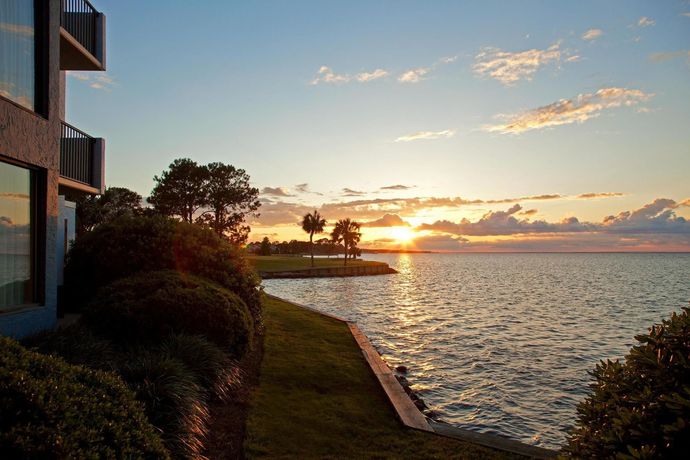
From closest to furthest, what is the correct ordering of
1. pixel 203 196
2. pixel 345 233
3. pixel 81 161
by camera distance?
1. pixel 81 161
2. pixel 203 196
3. pixel 345 233

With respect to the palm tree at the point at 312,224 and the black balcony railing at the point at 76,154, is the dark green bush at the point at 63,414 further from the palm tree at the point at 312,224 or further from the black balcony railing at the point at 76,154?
the palm tree at the point at 312,224

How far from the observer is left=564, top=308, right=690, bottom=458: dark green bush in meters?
3.22

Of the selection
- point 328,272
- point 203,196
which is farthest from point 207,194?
point 328,272

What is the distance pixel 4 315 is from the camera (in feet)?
29.6

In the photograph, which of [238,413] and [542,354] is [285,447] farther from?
[542,354]

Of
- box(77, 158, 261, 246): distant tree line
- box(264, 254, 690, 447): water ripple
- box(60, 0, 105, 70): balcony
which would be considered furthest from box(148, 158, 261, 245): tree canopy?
box(60, 0, 105, 70): balcony

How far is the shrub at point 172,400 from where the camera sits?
21.9 feet

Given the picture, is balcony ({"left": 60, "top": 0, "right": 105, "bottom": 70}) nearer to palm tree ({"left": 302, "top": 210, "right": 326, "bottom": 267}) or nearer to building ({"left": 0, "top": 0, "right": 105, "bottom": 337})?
building ({"left": 0, "top": 0, "right": 105, "bottom": 337})

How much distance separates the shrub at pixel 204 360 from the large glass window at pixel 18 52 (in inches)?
231

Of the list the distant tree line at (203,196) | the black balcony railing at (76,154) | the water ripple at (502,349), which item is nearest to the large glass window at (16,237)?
the black balcony railing at (76,154)

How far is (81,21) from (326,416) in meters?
13.7

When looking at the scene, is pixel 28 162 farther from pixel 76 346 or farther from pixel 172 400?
pixel 172 400

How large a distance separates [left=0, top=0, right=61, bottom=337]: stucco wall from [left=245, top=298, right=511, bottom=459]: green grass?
190 inches

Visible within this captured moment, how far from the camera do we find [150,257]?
13695mm
